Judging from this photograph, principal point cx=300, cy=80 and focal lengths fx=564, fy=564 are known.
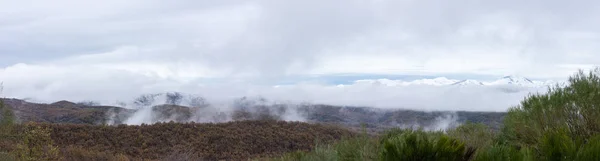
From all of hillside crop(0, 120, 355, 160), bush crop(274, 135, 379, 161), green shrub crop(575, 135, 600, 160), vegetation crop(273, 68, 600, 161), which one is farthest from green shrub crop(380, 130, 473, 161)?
hillside crop(0, 120, 355, 160)

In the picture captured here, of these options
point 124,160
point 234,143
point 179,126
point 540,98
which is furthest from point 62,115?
point 540,98

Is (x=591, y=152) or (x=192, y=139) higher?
(x=591, y=152)

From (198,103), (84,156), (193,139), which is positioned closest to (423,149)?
(84,156)

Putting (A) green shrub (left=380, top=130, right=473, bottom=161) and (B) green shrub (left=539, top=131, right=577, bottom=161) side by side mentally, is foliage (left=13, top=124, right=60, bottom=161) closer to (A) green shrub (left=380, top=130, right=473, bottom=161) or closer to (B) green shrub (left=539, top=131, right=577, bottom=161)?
(A) green shrub (left=380, top=130, right=473, bottom=161)

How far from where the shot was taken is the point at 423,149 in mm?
6602

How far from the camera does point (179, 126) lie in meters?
44.1

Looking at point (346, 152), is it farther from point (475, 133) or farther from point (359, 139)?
point (475, 133)

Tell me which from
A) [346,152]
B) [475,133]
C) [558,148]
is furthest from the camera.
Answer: [475,133]

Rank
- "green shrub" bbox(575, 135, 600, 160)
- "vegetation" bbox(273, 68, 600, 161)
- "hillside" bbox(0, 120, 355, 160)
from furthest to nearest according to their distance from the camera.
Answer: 1. "hillside" bbox(0, 120, 355, 160)
2. "vegetation" bbox(273, 68, 600, 161)
3. "green shrub" bbox(575, 135, 600, 160)

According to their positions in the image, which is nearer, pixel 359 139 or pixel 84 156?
pixel 359 139

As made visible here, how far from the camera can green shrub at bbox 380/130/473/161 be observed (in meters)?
6.57

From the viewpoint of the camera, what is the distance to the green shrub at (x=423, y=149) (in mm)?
6570

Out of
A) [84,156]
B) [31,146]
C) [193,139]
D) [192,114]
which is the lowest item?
[84,156]

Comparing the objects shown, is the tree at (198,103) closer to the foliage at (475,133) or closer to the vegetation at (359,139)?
the vegetation at (359,139)
